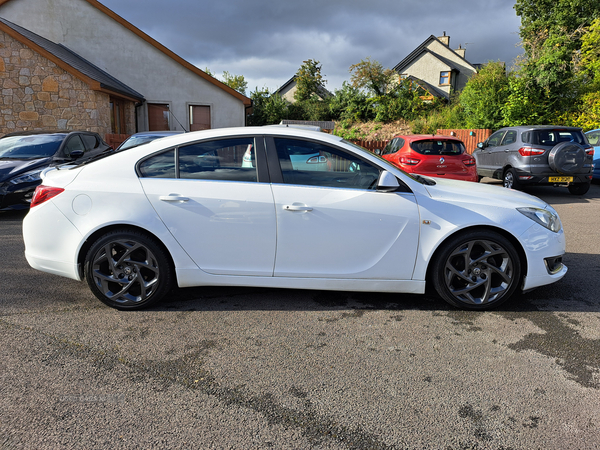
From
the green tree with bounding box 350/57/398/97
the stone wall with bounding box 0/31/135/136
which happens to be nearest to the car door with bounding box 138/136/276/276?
the stone wall with bounding box 0/31/135/136

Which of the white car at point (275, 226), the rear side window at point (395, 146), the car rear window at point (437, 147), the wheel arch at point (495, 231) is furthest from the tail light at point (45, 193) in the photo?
the rear side window at point (395, 146)

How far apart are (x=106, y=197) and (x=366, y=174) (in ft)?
7.19

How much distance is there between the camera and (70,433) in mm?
2252

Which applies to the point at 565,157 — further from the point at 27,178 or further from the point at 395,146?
the point at 27,178

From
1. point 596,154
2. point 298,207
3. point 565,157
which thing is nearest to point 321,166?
point 298,207

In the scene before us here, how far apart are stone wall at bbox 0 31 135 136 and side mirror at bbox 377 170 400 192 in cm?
1502

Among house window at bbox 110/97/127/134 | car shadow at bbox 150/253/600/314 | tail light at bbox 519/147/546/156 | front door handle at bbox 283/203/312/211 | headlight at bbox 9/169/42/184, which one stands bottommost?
car shadow at bbox 150/253/600/314

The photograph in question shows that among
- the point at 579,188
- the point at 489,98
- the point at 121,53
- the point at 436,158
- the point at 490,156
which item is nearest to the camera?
the point at 436,158

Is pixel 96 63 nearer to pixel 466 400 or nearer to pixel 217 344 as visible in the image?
pixel 217 344

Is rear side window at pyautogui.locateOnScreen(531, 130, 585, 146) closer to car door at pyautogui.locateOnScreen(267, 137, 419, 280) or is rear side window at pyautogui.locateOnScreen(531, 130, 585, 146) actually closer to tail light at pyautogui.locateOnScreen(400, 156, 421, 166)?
tail light at pyautogui.locateOnScreen(400, 156, 421, 166)

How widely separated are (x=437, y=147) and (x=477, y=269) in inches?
250

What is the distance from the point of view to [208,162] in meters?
3.75

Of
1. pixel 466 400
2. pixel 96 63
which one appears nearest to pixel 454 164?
pixel 466 400

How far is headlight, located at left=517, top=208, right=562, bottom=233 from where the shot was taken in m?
3.78
